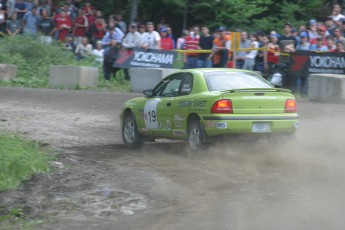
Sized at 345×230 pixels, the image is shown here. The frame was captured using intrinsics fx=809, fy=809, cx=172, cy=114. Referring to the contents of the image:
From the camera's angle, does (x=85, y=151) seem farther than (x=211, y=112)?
Yes

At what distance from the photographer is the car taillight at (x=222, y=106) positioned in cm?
1284

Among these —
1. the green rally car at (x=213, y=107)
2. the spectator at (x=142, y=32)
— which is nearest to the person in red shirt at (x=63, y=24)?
the spectator at (x=142, y=32)

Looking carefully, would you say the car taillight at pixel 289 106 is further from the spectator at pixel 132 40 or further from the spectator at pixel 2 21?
the spectator at pixel 2 21

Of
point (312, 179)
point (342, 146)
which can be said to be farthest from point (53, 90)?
point (312, 179)

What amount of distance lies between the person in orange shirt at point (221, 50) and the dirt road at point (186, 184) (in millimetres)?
7551

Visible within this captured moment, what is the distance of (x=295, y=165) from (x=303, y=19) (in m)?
20.0

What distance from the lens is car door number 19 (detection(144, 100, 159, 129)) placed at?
14422 millimetres

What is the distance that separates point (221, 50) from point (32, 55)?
7798 millimetres

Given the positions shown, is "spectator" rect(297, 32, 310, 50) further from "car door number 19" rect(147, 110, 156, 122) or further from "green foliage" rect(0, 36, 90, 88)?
"car door number 19" rect(147, 110, 156, 122)

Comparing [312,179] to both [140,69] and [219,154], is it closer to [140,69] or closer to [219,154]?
[219,154]

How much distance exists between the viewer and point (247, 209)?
9.25m

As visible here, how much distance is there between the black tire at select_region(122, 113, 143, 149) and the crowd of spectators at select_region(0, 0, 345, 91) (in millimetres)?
8338

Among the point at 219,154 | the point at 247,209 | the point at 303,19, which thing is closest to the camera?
the point at 247,209

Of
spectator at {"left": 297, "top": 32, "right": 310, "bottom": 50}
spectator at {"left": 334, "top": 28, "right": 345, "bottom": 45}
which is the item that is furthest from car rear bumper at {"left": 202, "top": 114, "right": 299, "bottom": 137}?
spectator at {"left": 297, "top": 32, "right": 310, "bottom": 50}
